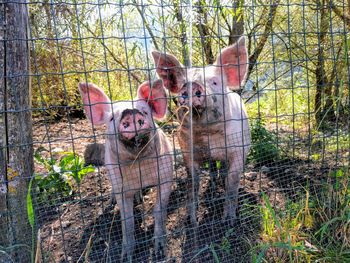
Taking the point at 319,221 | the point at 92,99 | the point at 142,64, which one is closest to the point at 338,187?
the point at 319,221

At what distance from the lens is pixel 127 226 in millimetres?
3406

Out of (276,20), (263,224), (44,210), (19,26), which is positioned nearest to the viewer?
(19,26)

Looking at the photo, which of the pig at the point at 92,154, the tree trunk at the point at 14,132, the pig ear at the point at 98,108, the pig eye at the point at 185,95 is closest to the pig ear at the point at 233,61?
the pig eye at the point at 185,95

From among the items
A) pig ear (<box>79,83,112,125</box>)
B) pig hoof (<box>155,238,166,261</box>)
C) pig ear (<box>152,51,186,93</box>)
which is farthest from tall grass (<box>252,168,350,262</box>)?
pig ear (<box>79,83,112,125</box>)

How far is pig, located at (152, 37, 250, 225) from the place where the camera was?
11.5 ft

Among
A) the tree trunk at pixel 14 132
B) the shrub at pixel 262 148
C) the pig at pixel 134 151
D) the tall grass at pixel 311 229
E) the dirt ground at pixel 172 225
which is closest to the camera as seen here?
the tree trunk at pixel 14 132

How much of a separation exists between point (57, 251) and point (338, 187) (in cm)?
224

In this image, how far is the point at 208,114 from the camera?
3654mm

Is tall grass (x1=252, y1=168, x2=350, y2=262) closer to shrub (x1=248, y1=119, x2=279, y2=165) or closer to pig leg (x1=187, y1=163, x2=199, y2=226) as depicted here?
pig leg (x1=187, y1=163, x2=199, y2=226)

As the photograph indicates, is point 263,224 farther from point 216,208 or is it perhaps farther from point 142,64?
point 142,64

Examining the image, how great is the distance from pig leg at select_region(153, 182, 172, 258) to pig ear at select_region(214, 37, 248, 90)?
1061 millimetres

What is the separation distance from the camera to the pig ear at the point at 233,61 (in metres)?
3.52

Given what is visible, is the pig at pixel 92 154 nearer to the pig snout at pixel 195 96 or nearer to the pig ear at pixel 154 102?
the pig ear at pixel 154 102

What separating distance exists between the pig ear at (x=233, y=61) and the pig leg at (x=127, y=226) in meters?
1.30
